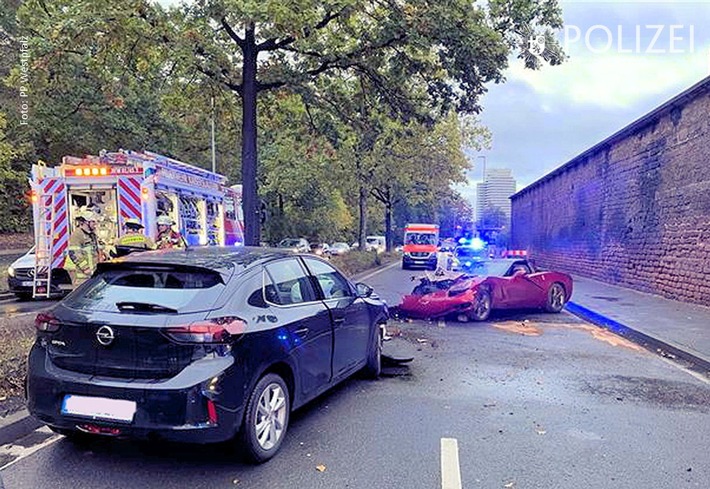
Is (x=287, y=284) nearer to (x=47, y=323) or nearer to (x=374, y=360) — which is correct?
(x=47, y=323)

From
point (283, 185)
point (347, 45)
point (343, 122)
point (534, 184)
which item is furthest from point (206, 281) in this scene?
point (534, 184)

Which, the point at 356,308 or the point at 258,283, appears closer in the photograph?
the point at 258,283

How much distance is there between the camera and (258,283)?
4.30 m

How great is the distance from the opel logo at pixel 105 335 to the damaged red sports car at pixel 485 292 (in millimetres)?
7428

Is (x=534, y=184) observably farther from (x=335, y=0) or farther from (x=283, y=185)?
(x=335, y=0)

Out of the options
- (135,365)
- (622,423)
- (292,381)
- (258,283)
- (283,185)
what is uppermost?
(283,185)

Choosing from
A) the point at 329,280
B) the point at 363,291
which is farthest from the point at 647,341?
the point at 329,280

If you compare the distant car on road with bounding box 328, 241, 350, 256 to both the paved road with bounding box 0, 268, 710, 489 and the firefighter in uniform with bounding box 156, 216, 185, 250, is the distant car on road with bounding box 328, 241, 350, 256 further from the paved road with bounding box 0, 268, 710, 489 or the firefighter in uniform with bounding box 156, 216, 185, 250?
the paved road with bounding box 0, 268, 710, 489

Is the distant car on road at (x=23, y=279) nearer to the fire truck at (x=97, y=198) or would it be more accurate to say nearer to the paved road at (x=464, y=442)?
the fire truck at (x=97, y=198)

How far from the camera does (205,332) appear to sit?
3.65m

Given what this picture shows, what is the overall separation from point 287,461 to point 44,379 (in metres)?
1.81

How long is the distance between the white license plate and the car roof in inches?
41.2

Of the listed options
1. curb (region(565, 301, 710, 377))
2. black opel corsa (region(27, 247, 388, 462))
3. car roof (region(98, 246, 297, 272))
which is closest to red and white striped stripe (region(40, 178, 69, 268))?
car roof (region(98, 246, 297, 272))

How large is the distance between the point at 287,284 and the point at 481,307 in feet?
22.2
